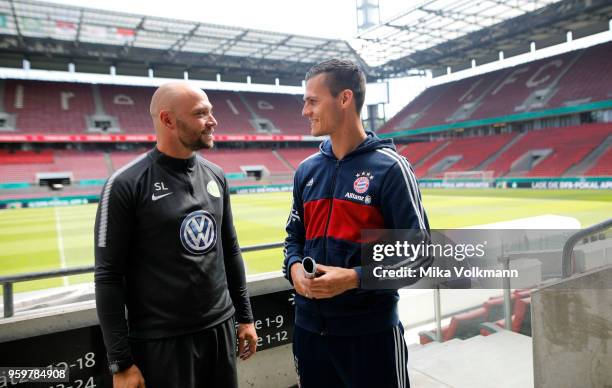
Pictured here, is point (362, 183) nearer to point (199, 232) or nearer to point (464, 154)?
point (199, 232)

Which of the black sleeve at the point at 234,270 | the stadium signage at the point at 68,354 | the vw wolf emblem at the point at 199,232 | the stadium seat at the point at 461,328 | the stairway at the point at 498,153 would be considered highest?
the stairway at the point at 498,153

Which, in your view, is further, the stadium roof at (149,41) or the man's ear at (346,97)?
the stadium roof at (149,41)

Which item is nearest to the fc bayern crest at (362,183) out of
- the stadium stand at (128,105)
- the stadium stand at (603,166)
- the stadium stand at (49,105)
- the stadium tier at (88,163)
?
the stadium stand at (603,166)

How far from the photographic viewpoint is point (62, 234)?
14.2 metres

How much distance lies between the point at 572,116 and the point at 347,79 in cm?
3822

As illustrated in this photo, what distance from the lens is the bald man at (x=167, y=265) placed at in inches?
73.9

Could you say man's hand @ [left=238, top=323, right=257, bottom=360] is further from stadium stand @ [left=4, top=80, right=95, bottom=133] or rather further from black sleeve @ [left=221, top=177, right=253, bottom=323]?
stadium stand @ [left=4, top=80, right=95, bottom=133]

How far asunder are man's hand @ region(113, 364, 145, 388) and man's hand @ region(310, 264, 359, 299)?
887 millimetres

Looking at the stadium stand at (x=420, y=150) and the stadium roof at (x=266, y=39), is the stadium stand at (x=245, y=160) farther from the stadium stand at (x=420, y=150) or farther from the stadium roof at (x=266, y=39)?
the stadium stand at (x=420, y=150)

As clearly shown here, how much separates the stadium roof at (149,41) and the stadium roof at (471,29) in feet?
13.5

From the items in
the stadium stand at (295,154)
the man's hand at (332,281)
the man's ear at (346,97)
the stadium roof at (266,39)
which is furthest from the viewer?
the stadium stand at (295,154)

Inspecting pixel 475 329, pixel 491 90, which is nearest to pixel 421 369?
pixel 475 329

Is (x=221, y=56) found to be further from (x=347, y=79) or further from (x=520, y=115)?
(x=347, y=79)

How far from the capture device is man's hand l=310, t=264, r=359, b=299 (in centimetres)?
176
